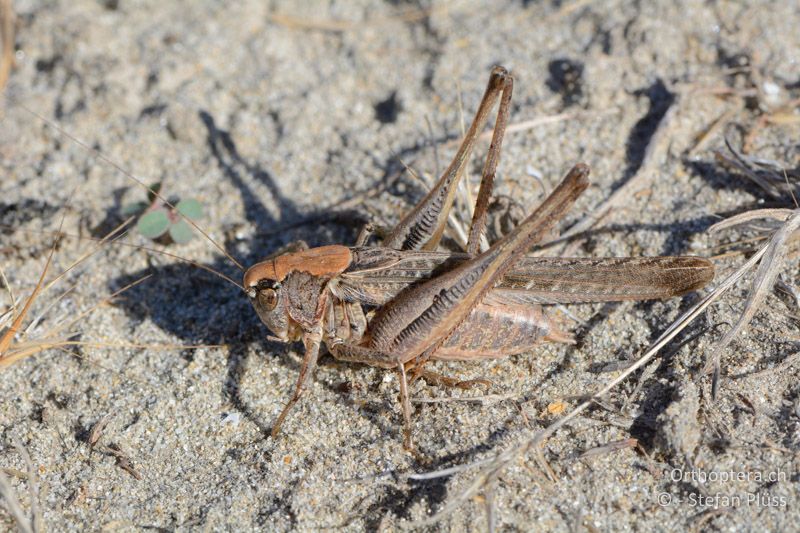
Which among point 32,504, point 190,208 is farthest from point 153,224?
point 32,504

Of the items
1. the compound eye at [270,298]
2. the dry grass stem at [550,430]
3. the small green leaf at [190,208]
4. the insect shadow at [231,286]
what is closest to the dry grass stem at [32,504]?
the insect shadow at [231,286]

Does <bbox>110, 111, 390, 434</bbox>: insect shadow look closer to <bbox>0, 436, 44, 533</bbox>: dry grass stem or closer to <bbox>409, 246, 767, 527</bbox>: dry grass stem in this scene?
<bbox>0, 436, 44, 533</bbox>: dry grass stem

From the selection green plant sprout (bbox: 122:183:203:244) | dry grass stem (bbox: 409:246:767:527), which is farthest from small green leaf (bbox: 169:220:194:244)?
dry grass stem (bbox: 409:246:767:527)

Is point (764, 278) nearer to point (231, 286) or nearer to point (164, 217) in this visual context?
Answer: point (231, 286)

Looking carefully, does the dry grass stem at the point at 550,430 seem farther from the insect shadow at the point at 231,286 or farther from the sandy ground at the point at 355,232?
the insect shadow at the point at 231,286

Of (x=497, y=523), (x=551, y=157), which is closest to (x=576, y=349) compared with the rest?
(x=497, y=523)
